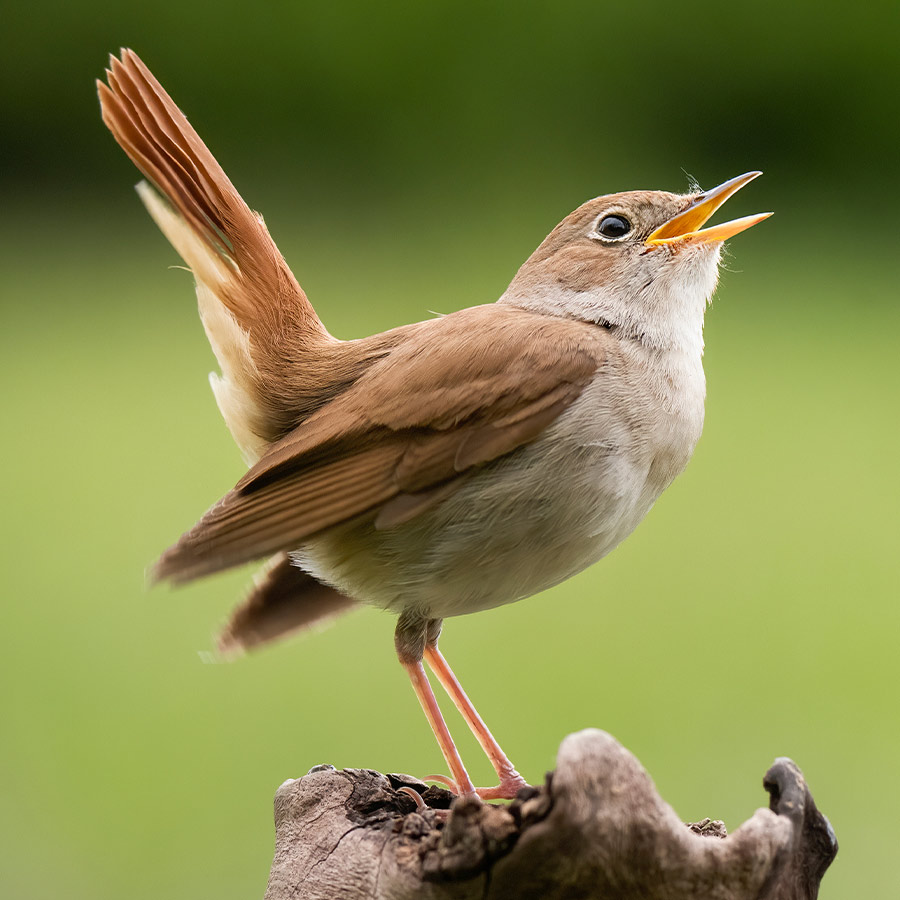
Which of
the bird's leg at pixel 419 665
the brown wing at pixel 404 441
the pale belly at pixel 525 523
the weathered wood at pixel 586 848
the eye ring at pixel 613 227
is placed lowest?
the weathered wood at pixel 586 848

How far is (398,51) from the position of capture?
5.18 metres

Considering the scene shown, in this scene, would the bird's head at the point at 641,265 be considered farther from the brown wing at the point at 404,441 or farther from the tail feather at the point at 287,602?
the tail feather at the point at 287,602

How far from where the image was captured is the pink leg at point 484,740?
1.77 meters

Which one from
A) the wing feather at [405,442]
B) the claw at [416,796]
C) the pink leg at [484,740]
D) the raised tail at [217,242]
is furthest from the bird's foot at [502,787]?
the raised tail at [217,242]

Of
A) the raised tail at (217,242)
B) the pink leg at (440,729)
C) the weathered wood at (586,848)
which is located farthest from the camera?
the raised tail at (217,242)

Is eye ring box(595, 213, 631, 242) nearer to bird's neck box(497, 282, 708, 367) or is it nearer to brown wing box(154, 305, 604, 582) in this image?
bird's neck box(497, 282, 708, 367)

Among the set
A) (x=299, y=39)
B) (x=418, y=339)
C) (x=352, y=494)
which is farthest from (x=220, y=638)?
(x=299, y=39)

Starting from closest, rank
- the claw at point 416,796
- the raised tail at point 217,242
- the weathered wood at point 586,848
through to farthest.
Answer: the weathered wood at point 586,848 < the claw at point 416,796 < the raised tail at point 217,242

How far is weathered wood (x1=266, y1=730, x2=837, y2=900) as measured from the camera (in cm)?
122

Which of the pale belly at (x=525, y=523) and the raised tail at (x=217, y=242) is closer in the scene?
the pale belly at (x=525, y=523)

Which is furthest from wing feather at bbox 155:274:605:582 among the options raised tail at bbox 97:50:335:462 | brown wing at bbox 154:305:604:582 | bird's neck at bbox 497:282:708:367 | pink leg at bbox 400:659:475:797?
pink leg at bbox 400:659:475:797

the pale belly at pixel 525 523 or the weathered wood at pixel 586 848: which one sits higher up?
the pale belly at pixel 525 523

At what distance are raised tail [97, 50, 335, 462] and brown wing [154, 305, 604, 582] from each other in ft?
0.72

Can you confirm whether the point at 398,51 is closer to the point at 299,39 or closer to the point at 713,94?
the point at 299,39
